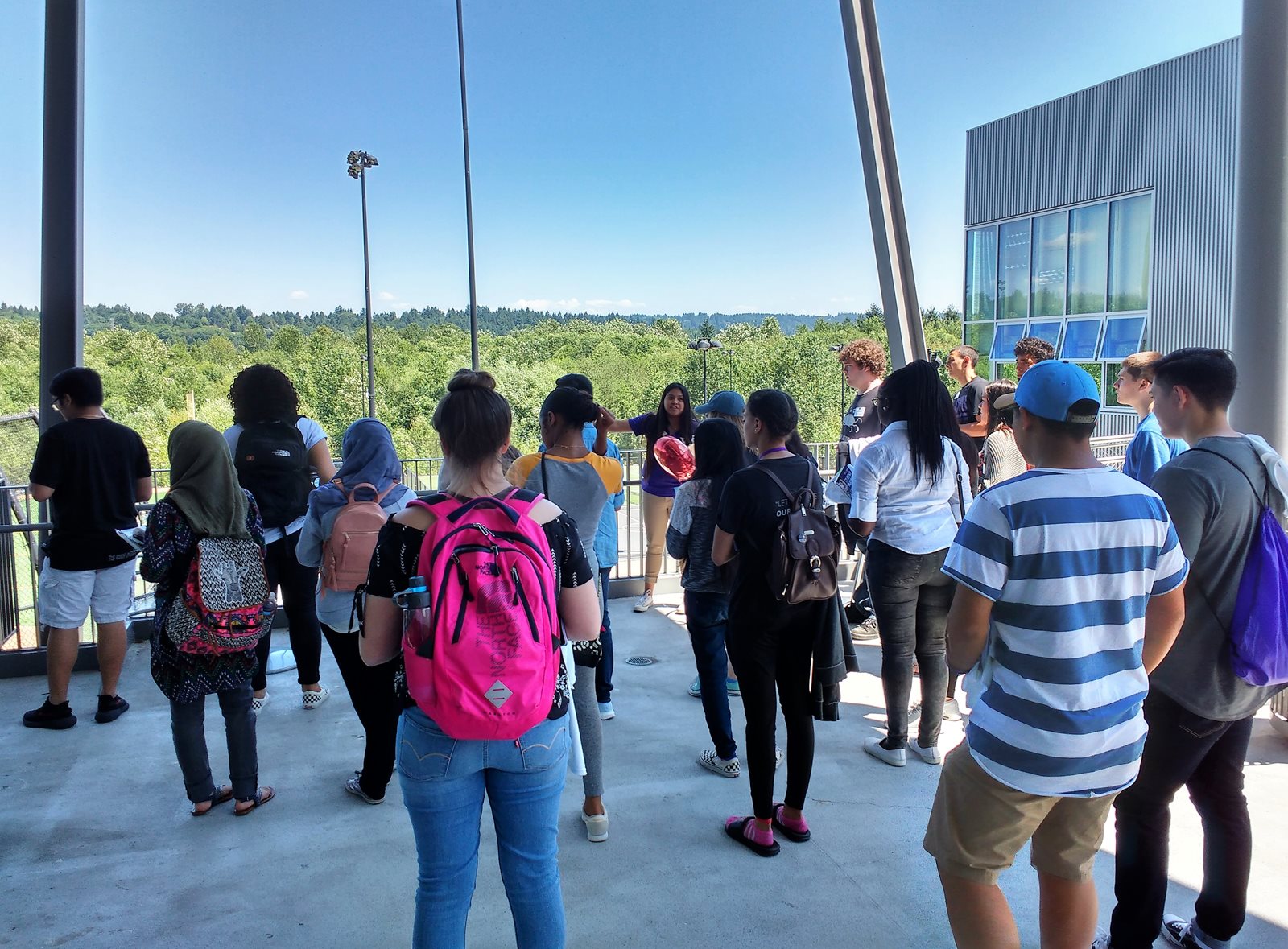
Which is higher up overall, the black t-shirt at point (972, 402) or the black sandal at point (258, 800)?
the black t-shirt at point (972, 402)

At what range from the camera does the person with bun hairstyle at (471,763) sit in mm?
1788

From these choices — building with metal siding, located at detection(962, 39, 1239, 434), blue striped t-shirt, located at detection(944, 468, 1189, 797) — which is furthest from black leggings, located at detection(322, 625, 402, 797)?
building with metal siding, located at detection(962, 39, 1239, 434)

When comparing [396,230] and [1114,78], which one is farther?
[396,230]

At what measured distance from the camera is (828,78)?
6109 mm

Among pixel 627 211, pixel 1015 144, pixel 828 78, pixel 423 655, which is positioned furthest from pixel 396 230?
pixel 423 655

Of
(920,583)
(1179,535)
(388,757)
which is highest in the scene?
(1179,535)

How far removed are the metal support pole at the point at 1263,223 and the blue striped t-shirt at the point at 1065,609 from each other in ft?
7.22

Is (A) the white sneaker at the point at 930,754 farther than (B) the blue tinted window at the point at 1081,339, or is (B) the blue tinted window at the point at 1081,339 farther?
(B) the blue tinted window at the point at 1081,339

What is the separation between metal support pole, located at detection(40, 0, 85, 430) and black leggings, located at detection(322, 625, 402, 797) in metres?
2.91

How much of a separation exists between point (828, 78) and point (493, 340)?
64.0 m

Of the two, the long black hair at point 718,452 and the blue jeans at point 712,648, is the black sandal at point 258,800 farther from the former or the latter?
the long black hair at point 718,452

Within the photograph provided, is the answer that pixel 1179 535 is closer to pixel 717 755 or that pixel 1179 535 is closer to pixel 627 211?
pixel 717 755

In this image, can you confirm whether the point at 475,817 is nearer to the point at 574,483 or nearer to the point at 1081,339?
the point at 574,483

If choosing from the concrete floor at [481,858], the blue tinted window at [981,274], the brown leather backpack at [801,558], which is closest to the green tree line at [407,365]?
the blue tinted window at [981,274]
